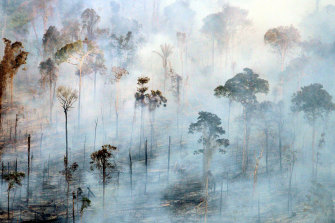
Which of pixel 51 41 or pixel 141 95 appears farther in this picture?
pixel 51 41

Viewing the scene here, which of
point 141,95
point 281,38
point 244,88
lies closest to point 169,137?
point 141,95

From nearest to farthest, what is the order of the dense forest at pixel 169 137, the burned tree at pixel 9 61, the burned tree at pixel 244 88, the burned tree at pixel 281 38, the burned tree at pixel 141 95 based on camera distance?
the dense forest at pixel 169 137 → the burned tree at pixel 244 88 → the burned tree at pixel 141 95 → the burned tree at pixel 9 61 → the burned tree at pixel 281 38

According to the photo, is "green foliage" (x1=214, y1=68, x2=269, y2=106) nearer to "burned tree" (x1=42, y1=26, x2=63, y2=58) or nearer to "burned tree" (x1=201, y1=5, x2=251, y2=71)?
"burned tree" (x1=42, y1=26, x2=63, y2=58)

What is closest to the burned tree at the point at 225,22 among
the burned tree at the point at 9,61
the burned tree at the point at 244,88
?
the burned tree at the point at 244,88

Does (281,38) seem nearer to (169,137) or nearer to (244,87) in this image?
(244,87)

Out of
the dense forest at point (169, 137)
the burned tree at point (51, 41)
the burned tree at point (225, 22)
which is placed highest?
the burned tree at point (225, 22)

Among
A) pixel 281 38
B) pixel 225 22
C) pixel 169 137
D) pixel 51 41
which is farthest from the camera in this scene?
pixel 225 22

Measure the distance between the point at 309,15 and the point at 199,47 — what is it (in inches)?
1318

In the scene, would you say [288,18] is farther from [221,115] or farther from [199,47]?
[221,115]

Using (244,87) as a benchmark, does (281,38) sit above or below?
above

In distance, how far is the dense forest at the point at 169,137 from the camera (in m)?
40.8

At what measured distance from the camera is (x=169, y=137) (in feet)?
174

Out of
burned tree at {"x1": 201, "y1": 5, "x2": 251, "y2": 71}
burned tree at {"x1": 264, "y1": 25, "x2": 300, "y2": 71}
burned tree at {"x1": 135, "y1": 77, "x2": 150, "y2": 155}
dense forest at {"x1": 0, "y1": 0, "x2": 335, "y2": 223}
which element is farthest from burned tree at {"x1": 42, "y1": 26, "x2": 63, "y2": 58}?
burned tree at {"x1": 264, "y1": 25, "x2": 300, "y2": 71}

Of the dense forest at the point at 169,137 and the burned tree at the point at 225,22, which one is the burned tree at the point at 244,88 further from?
the burned tree at the point at 225,22
